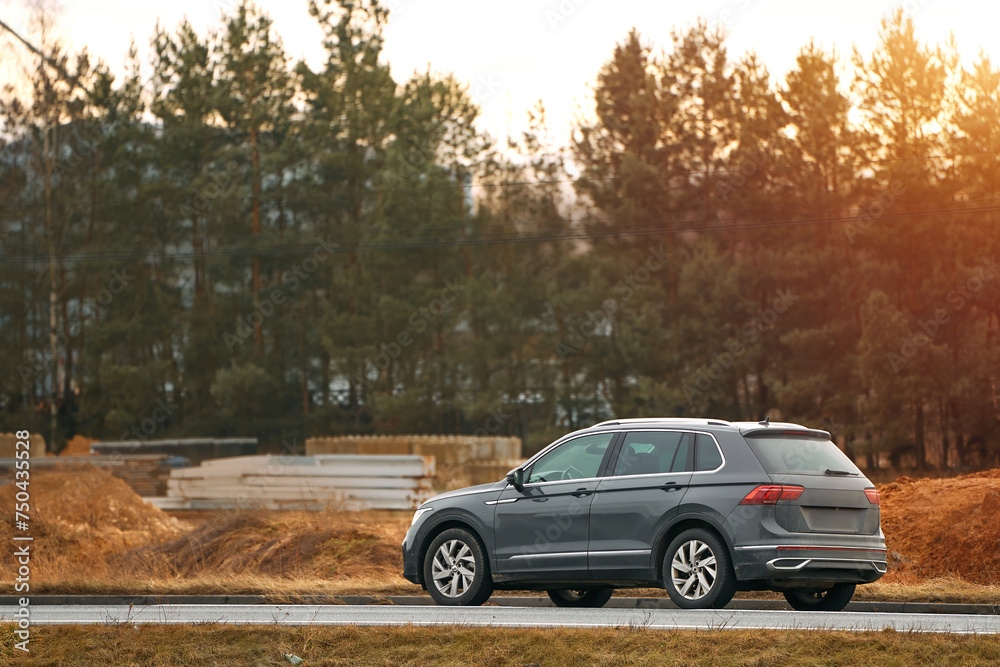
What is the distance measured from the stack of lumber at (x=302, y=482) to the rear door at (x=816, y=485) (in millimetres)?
18287

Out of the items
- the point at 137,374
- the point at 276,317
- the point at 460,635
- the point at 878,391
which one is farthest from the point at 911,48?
the point at 460,635

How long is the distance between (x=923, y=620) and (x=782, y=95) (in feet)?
121

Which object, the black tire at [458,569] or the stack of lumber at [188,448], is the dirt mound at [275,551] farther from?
the stack of lumber at [188,448]

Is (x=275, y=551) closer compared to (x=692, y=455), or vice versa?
(x=692, y=455)

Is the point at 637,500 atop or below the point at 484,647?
atop

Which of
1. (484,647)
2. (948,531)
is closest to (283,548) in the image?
(948,531)

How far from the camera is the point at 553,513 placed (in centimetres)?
1104

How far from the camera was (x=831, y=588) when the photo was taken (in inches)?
437

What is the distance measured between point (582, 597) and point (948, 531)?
5.36 m

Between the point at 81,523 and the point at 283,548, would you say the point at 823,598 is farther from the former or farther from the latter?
the point at 81,523

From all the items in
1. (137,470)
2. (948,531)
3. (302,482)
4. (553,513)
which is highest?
(137,470)

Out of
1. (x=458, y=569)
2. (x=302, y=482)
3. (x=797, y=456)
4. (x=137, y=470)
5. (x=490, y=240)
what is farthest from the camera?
(x=490, y=240)

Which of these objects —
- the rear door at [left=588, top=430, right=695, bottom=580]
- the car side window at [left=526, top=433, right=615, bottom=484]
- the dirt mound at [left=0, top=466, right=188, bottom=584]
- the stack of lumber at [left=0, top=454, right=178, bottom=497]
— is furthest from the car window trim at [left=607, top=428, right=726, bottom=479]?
the stack of lumber at [left=0, top=454, right=178, bottom=497]

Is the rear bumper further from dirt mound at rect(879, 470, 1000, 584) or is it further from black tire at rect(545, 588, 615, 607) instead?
dirt mound at rect(879, 470, 1000, 584)
